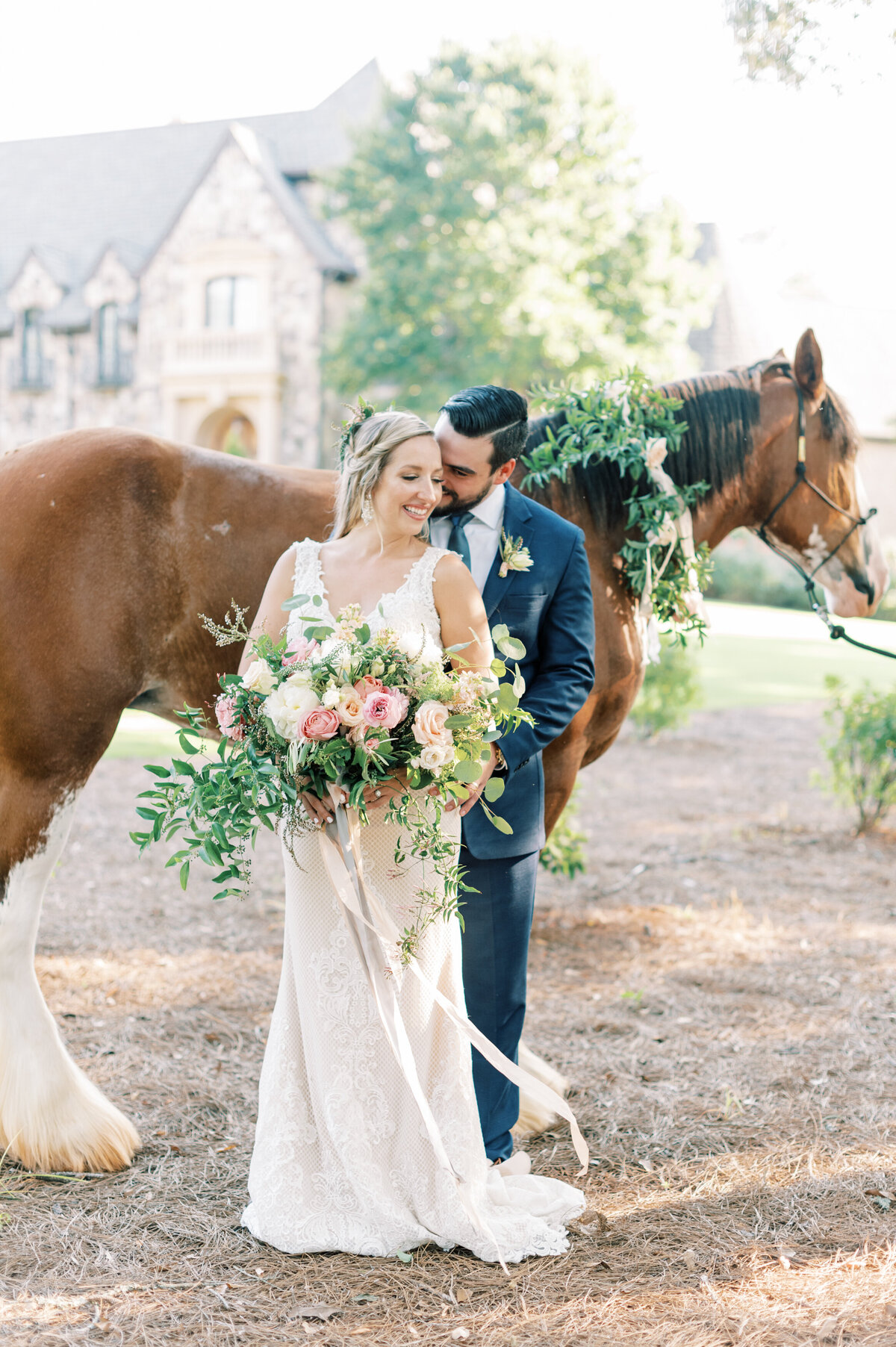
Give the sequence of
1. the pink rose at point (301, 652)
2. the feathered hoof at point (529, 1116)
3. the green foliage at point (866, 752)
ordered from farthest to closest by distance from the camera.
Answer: the green foliage at point (866, 752) < the feathered hoof at point (529, 1116) < the pink rose at point (301, 652)

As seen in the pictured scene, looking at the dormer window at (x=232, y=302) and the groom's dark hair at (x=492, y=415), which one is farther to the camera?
the dormer window at (x=232, y=302)

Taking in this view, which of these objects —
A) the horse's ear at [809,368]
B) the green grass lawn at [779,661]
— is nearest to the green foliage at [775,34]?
the horse's ear at [809,368]

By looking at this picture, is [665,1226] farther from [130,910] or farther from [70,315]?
[70,315]

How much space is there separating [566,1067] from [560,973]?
3.87ft

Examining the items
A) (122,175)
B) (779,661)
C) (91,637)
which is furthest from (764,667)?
(122,175)

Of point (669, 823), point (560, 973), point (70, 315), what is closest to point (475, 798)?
point (560, 973)

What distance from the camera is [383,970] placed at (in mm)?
2721

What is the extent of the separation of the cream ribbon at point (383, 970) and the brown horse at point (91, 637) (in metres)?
1.06

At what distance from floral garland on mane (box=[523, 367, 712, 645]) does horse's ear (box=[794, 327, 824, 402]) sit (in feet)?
1.94

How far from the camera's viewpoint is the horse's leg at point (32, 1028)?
10.5 feet

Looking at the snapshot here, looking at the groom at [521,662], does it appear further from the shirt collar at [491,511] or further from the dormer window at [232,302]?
the dormer window at [232,302]

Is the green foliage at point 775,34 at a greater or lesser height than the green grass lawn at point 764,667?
greater

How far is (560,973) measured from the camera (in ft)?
17.8

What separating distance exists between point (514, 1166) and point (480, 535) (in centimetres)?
185
